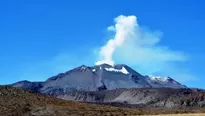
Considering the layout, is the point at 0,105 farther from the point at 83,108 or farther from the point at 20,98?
the point at 83,108

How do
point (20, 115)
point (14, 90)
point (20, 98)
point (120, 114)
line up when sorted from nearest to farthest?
point (20, 115)
point (120, 114)
point (20, 98)
point (14, 90)

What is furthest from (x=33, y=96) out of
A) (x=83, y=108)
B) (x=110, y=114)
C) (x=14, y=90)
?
(x=110, y=114)

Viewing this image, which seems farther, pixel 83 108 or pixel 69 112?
pixel 83 108

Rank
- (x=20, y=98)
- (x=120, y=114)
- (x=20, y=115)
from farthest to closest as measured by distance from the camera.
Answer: (x=20, y=98), (x=120, y=114), (x=20, y=115)

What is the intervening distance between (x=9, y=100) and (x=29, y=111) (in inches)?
331

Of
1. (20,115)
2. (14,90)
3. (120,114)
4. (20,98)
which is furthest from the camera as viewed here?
(14,90)

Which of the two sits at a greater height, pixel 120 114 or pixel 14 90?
→ pixel 14 90

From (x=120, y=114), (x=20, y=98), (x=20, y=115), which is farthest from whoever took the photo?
(x=20, y=98)

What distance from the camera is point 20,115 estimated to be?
324ft

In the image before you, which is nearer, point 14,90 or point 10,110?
point 10,110

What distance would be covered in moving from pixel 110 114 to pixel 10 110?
72.0 ft

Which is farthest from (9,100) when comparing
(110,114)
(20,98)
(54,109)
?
(110,114)

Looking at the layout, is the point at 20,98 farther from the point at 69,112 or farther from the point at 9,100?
the point at 69,112

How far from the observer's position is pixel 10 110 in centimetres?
10100
